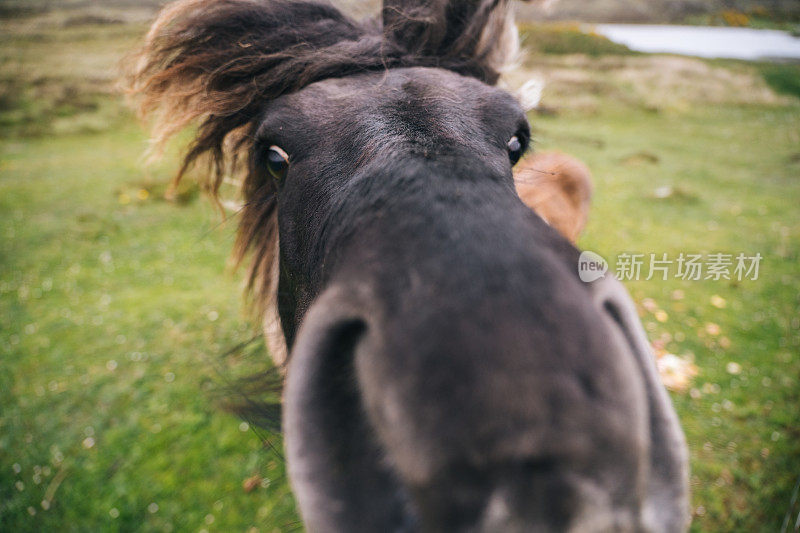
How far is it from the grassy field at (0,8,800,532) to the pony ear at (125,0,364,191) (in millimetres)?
341

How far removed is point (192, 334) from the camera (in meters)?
5.51

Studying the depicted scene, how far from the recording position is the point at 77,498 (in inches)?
138

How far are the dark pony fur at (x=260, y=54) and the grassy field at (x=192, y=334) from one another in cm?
33

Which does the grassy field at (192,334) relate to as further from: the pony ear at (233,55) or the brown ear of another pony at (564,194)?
the brown ear of another pony at (564,194)

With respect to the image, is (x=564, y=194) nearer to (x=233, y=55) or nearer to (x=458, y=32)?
(x=458, y=32)

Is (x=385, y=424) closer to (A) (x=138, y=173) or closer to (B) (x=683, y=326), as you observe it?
(B) (x=683, y=326)

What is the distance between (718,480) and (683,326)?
2.58m

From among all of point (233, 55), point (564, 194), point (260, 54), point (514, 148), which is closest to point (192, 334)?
point (233, 55)

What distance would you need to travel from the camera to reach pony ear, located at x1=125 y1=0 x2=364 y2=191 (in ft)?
6.88

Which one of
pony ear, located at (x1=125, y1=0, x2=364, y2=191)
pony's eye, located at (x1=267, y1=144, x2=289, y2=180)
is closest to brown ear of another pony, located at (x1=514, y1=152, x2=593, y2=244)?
pony ear, located at (x1=125, y1=0, x2=364, y2=191)

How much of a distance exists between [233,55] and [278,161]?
2.79ft

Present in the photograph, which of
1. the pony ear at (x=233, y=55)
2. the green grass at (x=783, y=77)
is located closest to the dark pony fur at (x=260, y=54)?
the pony ear at (x=233, y=55)

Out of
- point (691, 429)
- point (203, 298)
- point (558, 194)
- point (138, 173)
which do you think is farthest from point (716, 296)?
point (138, 173)

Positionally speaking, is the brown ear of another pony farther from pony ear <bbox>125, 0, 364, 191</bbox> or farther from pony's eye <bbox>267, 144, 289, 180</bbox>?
pony's eye <bbox>267, 144, 289, 180</bbox>
